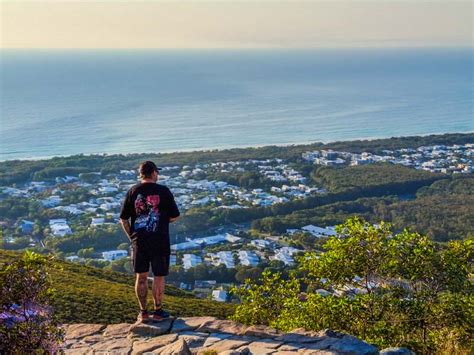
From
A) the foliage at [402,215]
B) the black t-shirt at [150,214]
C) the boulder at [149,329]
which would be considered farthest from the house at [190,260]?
the black t-shirt at [150,214]

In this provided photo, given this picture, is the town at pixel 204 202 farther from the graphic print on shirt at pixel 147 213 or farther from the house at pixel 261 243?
the graphic print on shirt at pixel 147 213

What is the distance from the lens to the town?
66.9 feet

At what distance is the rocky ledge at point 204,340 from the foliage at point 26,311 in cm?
105

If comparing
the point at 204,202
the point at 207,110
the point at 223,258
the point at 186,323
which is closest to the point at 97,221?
the point at 204,202

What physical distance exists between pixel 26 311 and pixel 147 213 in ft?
4.87

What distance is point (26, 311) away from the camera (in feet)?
13.0

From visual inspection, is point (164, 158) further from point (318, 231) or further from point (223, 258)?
point (223, 258)

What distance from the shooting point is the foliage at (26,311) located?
3910 mm

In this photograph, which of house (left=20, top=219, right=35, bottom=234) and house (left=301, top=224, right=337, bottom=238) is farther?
house (left=20, top=219, right=35, bottom=234)

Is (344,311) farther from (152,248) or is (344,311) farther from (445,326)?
(152,248)

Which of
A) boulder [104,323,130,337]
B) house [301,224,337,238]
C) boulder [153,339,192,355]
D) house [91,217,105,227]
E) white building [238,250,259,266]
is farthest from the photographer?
house [91,217,105,227]

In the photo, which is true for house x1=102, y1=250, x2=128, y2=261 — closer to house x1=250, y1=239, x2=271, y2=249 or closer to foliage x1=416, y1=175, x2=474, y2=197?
house x1=250, y1=239, x2=271, y2=249

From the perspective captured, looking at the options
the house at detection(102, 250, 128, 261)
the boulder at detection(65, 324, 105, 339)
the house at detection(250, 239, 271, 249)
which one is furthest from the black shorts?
the house at detection(250, 239, 271, 249)

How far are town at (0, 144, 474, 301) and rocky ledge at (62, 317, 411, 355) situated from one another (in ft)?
33.0
